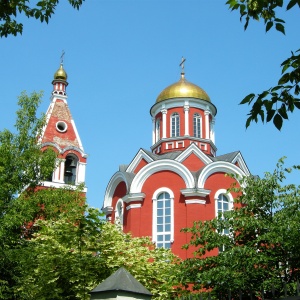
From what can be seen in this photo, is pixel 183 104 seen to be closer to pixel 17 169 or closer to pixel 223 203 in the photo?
pixel 223 203

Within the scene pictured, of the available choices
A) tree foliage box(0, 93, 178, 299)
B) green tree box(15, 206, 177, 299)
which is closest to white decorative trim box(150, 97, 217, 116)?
tree foliage box(0, 93, 178, 299)

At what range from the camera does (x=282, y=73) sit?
15.9ft

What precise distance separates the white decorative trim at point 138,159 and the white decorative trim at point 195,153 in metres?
1.67

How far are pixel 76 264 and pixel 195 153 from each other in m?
12.4

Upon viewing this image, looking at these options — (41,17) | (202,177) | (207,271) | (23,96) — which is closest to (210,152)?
(202,177)

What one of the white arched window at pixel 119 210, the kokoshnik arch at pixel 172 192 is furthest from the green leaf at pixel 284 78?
the white arched window at pixel 119 210

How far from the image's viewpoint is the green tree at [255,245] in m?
11.4

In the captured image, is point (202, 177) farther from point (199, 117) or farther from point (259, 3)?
point (259, 3)

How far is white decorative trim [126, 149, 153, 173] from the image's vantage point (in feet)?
80.4

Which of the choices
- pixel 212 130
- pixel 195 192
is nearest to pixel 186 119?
pixel 212 130

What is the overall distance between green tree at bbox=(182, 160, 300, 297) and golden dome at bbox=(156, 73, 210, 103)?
13893 mm

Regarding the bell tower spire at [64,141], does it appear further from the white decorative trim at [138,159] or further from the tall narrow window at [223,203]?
the tall narrow window at [223,203]

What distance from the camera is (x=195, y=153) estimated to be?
23875 mm

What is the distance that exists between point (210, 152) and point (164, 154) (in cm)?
277
